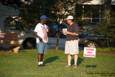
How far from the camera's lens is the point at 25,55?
23.5 m

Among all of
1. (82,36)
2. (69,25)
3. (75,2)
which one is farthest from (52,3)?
(69,25)

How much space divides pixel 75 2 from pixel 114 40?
10.6 ft

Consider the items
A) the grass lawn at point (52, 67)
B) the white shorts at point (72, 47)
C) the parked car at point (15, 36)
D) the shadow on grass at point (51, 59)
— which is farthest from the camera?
the parked car at point (15, 36)

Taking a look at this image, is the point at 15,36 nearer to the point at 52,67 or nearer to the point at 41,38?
the point at 41,38

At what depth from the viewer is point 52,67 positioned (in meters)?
18.4

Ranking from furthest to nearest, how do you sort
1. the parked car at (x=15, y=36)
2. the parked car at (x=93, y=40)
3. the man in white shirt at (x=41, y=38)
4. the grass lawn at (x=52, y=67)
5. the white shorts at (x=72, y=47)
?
the parked car at (x=93, y=40)
the parked car at (x=15, y=36)
the man in white shirt at (x=41, y=38)
the white shorts at (x=72, y=47)
the grass lawn at (x=52, y=67)

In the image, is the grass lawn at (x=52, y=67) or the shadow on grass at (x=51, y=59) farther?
the shadow on grass at (x=51, y=59)

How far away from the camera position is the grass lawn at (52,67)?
1634 cm

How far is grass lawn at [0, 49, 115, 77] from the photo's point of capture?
16.3m

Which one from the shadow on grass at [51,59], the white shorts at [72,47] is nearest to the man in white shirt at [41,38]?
the white shorts at [72,47]

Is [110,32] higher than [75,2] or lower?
lower

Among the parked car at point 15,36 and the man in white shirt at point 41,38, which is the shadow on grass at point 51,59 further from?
the parked car at point 15,36

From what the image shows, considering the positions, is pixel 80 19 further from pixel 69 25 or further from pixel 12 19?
pixel 69 25

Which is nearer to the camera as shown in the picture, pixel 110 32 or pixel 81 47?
pixel 110 32
